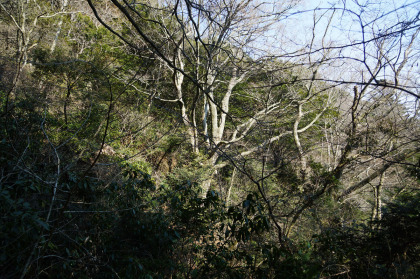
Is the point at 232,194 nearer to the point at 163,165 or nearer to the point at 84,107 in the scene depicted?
the point at 163,165

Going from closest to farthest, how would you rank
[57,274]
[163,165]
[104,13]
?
[57,274] → [163,165] → [104,13]

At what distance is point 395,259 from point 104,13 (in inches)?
462

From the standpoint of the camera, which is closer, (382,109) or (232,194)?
(382,109)

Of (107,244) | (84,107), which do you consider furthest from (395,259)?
(84,107)

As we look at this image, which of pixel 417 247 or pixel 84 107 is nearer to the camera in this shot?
pixel 417 247

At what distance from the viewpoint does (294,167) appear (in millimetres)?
7129

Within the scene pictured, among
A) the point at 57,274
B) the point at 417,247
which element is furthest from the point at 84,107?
the point at 417,247

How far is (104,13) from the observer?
973 cm

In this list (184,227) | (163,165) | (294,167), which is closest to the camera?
(184,227)

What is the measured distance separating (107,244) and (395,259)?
3.39 m

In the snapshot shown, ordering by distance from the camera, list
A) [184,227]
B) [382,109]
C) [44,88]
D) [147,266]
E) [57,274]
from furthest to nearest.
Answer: [44,88], [382,109], [184,227], [147,266], [57,274]

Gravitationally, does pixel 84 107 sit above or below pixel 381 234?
above

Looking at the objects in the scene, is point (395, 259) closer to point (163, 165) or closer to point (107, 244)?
point (107, 244)

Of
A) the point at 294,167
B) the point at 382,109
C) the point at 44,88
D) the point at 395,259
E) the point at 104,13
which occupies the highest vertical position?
the point at 104,13
